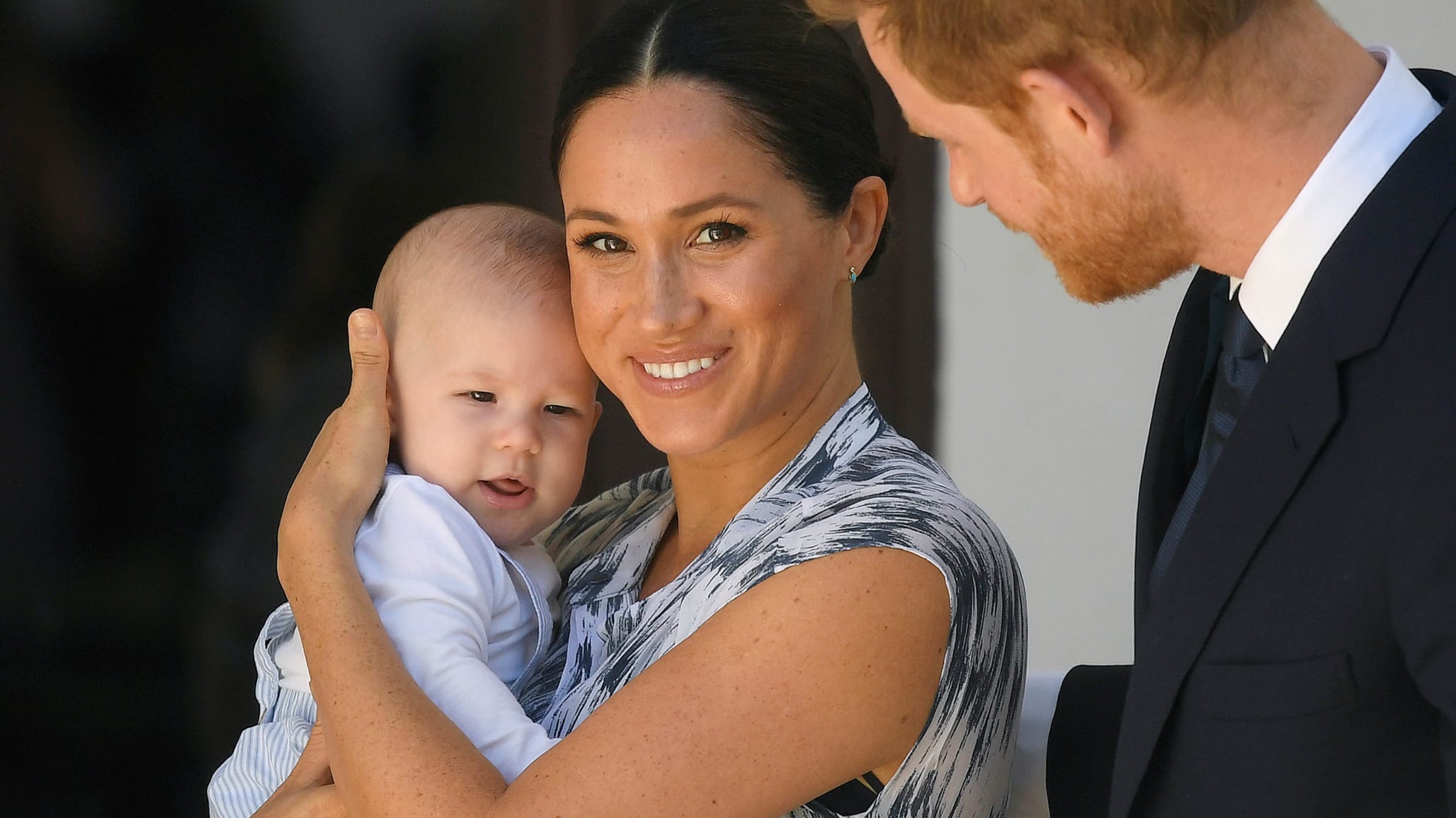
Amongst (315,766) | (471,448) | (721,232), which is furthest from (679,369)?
(315,766)

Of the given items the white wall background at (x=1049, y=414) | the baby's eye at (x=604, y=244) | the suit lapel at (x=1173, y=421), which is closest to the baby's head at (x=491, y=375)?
the baby's eye at (x=604, y=244)

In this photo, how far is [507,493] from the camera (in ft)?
5.87

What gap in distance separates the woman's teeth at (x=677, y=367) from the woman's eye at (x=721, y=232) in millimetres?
141

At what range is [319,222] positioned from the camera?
3061 millimetres

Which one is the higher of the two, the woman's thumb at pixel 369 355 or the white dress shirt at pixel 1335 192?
the woman's thumb at pixel 369 355

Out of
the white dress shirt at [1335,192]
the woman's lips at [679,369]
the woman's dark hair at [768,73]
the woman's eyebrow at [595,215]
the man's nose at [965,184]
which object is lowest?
the white dress shirt at [1335,192]

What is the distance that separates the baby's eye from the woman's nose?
7 centimetres

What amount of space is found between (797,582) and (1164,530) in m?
0.36

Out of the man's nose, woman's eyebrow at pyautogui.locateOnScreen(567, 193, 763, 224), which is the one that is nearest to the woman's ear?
Result: woman's eyebrow at pyautogui.locateOnScreen(567, 193, 763, 224)

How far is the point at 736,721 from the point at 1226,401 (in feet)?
1.75

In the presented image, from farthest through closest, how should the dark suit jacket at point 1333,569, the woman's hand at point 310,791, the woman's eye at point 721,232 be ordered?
the woman's eye at point 721,232 < the woman's hand at point 310,791 < the dark suit jacket at point 1333,569

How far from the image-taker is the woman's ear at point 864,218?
1715mm

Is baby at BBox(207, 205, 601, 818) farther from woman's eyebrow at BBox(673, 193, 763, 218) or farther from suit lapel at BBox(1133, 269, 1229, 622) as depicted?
suit lapel at BBox(1133, 269, 1229, 622)

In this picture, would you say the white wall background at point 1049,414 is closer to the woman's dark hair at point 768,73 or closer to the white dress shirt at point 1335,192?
the woman's dark hair at point 768,73
